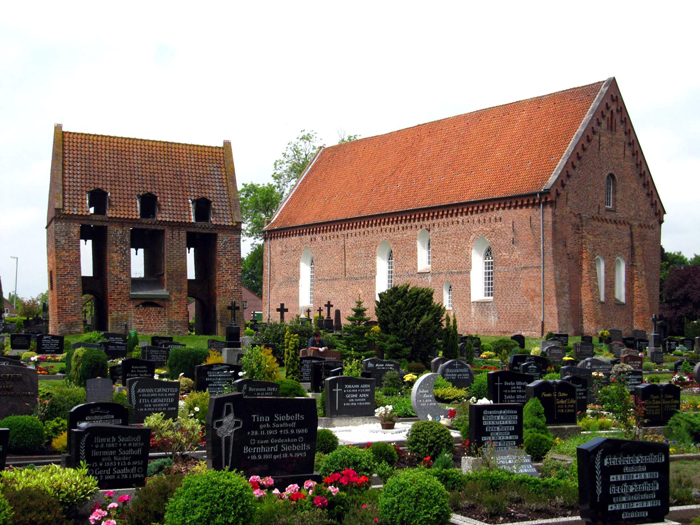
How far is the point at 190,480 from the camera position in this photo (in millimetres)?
7492

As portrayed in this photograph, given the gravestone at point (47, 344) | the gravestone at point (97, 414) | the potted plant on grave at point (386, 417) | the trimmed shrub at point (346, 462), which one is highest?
the gravestone at point (47, 344)

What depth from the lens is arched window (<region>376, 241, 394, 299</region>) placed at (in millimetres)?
43156

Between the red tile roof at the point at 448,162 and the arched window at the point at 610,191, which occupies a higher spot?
the red tile roof at the point at 448,162

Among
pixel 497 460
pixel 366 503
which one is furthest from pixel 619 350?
pixel 366 503

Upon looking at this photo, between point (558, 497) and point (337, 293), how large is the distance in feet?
120

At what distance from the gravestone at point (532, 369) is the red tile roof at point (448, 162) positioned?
15.2m

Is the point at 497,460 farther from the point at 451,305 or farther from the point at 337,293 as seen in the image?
the point at 337,293

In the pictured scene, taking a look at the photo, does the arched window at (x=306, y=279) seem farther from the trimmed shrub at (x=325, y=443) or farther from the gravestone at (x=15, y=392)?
the trimmed shrub at (x=325, y=443)

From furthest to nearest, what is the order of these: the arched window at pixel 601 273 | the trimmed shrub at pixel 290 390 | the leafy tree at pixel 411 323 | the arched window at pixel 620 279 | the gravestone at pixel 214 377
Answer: the arched window at pixel 620 279 → the arched window at pixel 601 273 → the leafy tree at pixel 411 323 → the gravestone at pixel 214 377 → the trimmed shrub at pixel 290 390

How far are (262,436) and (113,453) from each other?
5.53 ft

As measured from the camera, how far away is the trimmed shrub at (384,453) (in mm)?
10942

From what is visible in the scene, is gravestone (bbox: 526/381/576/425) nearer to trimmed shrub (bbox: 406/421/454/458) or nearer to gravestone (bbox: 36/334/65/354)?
trimmed shrub (bbox: 406/421/454/458)

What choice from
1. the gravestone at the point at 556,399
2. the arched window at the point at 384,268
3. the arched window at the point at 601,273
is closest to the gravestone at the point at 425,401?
the gravestone at the point at 556,399

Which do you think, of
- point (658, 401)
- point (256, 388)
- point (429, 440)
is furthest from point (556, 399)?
point (256, 388)
